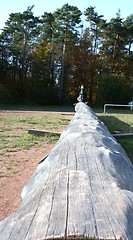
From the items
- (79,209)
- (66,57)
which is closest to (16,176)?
(79,209)

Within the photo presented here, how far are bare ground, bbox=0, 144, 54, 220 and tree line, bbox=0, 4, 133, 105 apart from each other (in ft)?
62.6

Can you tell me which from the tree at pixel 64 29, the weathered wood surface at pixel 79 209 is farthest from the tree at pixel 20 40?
the weathered wood surface at pixel 79 209

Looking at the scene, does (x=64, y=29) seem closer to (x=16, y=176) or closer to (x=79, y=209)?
(x=16, y=176)

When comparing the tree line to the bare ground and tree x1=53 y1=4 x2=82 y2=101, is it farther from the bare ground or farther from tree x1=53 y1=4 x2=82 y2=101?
the bare ground

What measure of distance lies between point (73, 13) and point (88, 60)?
4.50 m

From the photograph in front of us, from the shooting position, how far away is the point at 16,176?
361cm

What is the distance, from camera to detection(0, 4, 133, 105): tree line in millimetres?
25078

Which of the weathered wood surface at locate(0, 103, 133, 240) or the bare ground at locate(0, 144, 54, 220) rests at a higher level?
the weathered wood surface at locate(0, 103, 133, 240)

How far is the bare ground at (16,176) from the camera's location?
2793mm

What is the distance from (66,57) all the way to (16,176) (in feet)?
79.3

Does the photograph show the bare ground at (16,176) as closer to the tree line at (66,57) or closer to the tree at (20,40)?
the tree line at (66,57)

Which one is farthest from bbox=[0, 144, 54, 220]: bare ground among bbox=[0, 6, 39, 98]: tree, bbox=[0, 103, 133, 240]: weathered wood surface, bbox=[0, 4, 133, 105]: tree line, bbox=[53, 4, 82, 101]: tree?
bbox=[53, 4, 82, 101]: tree

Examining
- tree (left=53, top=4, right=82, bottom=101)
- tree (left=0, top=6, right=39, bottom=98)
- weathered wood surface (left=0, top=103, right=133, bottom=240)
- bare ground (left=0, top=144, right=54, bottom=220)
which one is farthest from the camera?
tree (left=53, top=4, right=82, bottom=101)

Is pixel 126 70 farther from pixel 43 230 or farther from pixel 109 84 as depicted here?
pixel 43 230
